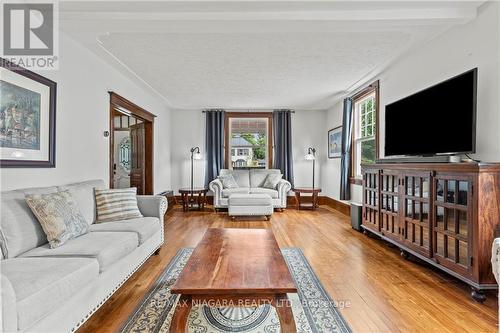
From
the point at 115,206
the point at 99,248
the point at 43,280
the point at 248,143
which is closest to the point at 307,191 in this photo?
the point at 248,143

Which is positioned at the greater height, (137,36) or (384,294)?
(137,36)

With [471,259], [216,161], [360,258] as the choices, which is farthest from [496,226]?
[216,161]

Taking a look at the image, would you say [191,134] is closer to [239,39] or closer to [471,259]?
[239,39]

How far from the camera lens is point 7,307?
47.3 inches

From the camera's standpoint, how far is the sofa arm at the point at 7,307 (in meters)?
1.17

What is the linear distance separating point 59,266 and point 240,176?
205 inches

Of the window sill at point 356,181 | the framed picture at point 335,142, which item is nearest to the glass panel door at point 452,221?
the window sill at point 356,181

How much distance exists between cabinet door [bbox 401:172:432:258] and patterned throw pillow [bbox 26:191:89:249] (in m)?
3.24

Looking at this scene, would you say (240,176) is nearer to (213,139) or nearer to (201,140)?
(213,139)

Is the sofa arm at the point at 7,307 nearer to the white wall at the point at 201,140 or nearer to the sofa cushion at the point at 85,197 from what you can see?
the sofa cushion at the point at 85,197

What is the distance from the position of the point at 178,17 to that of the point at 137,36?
0.77 metres

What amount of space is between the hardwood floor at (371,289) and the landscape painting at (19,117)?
156cm

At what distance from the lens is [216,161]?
23.5 ft

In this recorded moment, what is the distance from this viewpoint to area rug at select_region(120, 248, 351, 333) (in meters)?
1.85
